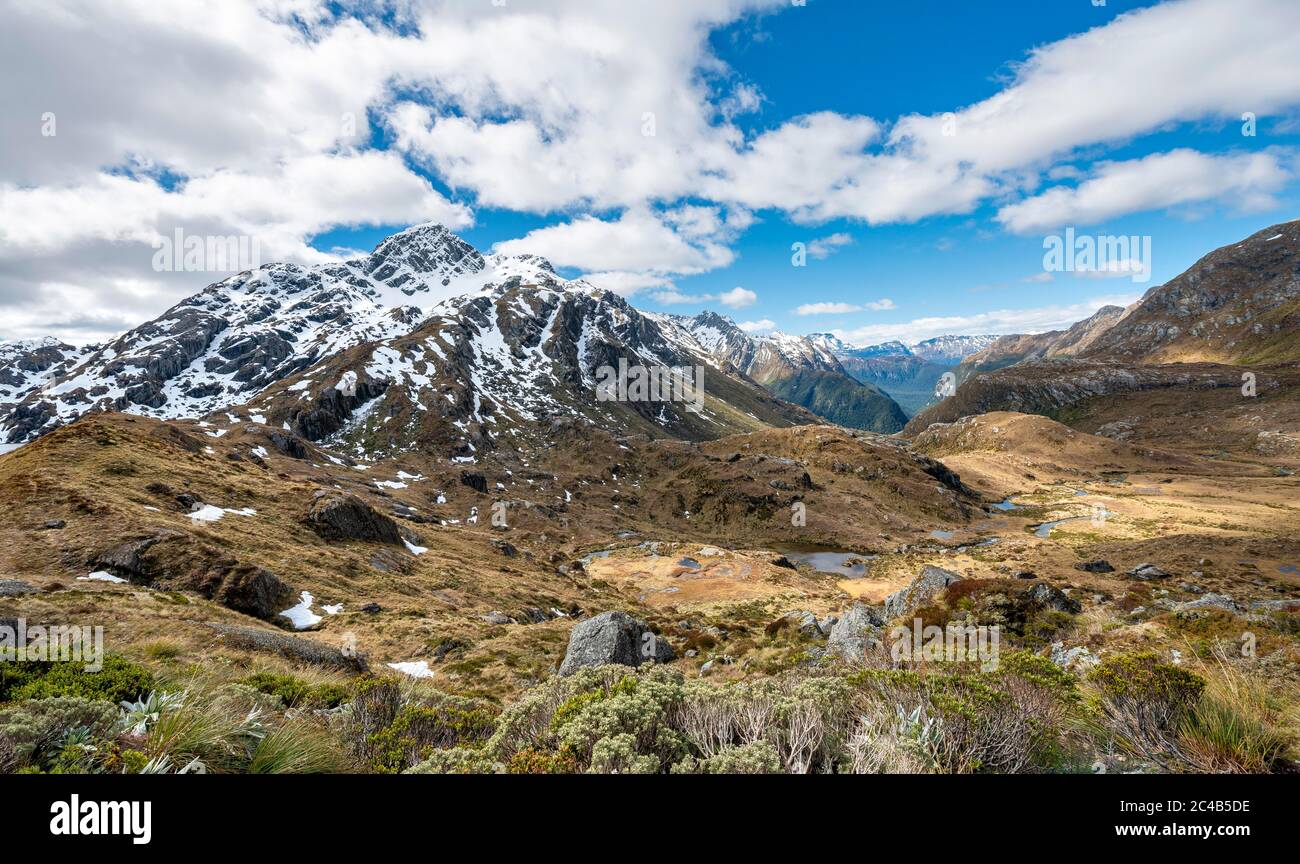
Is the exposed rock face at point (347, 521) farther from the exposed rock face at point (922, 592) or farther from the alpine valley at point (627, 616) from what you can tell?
the exposed rock face at point (922, 592)

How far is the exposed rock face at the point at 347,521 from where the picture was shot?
45844mm

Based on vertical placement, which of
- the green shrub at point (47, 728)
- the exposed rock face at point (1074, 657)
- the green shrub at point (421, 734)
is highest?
the green shrub at point (47, 728)

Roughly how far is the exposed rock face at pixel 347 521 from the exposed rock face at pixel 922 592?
156 ft

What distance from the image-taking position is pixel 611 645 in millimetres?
20906

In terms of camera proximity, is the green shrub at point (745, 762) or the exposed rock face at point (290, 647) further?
the exposed rock face at point (290, 647)

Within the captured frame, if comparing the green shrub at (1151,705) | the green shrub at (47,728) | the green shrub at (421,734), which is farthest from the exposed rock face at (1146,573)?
the green shrub at (47,728)

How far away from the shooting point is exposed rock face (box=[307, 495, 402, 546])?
45.8 meters

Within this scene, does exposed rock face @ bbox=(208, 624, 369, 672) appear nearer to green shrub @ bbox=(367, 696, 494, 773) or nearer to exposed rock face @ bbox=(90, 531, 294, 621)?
exposed rock face @ bbox=(90, 531, 294, 621)

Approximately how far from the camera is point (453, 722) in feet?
25.8

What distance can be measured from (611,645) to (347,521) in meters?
38.9

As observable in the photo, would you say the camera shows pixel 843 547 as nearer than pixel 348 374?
Yes

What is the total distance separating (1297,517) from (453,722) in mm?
138971
